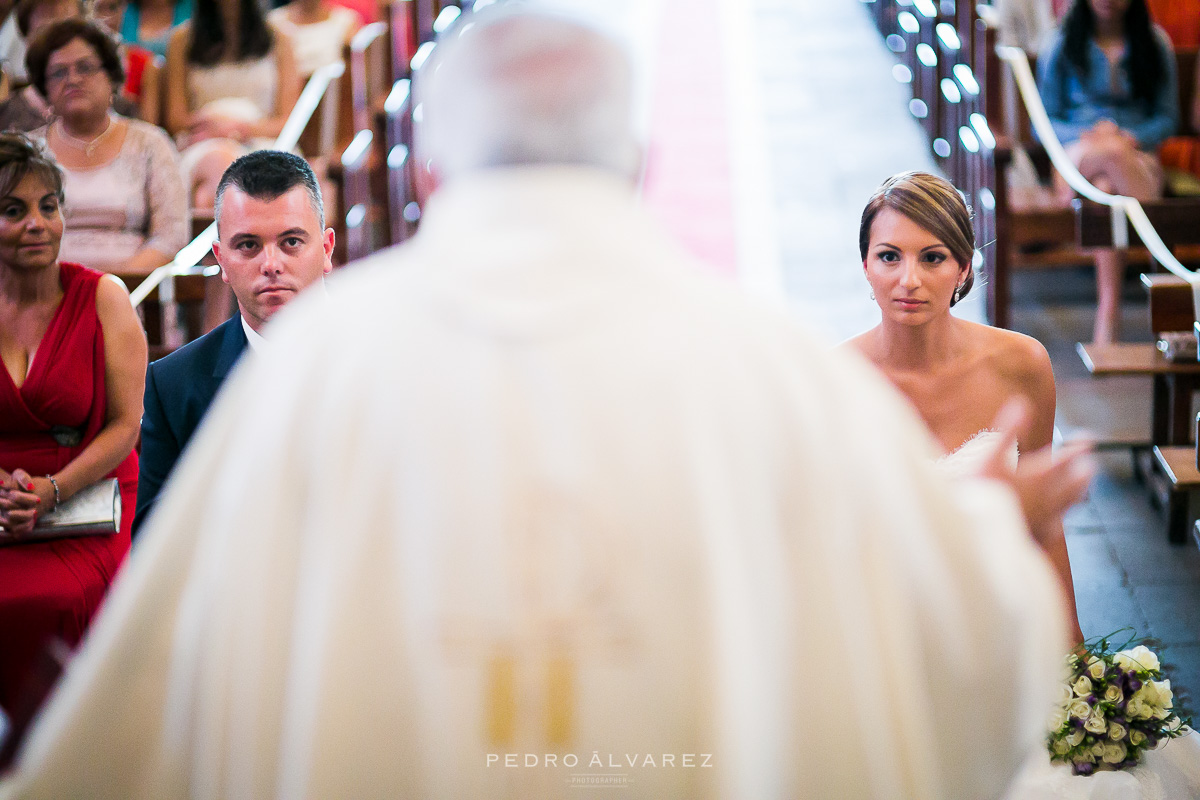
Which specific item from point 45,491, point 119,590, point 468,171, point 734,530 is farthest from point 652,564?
point 45,491

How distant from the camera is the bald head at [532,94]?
1.42 m

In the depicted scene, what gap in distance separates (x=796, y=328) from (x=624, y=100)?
352 mm

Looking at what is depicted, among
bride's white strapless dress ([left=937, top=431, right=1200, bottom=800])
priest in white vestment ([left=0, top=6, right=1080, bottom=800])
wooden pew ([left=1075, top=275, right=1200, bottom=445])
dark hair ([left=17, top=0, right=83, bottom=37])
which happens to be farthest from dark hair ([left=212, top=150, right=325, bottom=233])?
dark hair ([left=17, top=0, right=83, bottom=37])

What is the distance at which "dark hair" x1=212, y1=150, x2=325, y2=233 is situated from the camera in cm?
281

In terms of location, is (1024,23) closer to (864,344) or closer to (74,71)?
(864,344)

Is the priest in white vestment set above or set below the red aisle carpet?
below

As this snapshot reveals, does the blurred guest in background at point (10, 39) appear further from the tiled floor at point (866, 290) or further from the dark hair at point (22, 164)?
the tiled floor at point (866, 290)

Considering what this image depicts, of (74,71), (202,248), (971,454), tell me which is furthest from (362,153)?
(971,454)

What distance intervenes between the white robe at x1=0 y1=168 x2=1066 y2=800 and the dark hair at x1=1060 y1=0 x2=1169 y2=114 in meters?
5.53

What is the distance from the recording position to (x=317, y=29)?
7078mm

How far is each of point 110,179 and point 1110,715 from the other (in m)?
4.00

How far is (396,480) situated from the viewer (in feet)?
4.81

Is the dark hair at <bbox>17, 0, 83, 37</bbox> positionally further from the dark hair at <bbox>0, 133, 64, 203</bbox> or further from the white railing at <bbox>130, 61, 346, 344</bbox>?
the dark hair at <bbox>0, 133, 64, 203</bbox>

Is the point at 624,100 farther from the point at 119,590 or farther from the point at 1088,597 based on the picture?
the point at 1088,597
